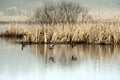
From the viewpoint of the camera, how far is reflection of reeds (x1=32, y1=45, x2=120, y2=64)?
28.2 ft

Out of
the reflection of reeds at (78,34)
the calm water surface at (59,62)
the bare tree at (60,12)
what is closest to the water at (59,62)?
the calm water surface at (59,62)

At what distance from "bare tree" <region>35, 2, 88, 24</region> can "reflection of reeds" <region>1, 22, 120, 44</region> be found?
1.80 metres

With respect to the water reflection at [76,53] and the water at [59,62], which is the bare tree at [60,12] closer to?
the water at [59,62]

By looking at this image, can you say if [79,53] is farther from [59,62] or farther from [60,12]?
[60,12]

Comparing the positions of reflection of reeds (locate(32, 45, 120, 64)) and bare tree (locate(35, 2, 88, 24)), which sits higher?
bare tree (locate(35, 2, 88, 24))

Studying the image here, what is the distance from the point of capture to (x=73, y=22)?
39.4 ft

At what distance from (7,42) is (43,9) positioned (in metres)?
2.70

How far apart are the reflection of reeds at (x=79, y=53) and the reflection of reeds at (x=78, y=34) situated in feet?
1.09

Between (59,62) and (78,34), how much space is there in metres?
2.14

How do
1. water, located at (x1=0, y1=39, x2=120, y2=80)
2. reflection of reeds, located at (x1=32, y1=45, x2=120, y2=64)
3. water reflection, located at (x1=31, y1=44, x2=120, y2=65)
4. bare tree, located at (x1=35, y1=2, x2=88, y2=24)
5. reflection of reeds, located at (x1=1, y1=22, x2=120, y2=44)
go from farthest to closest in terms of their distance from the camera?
bare tree, located at (x1=35, y1=2, x2=88, y2=24)
reflection of reeds, located at (x1=1, y1=22, x2=120, y2=44)
reflection of reeds, located at (x1=32, y1=45, x2=120, y2=64)
water reflection, located at (x1=31, y1=44, x2=120, y2=65)
water, located at (x1=0, y1=39, x2=120, y2=80)

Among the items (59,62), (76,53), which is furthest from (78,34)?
(59,62)

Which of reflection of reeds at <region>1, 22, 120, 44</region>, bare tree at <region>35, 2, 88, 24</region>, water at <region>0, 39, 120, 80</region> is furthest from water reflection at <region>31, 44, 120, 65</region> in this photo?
bare tree at <region>35, 2, 88, 24</region>

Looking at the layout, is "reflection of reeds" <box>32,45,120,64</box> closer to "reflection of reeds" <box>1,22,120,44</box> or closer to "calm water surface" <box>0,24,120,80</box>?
"calm water surface" <box>0,24,120,80</box>

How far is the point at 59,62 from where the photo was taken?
8.26 metres
